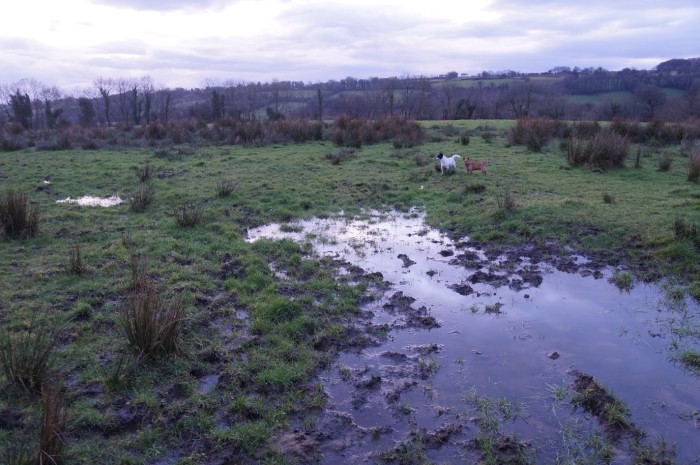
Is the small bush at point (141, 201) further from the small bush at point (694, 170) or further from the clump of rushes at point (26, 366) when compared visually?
the small bush at point (694, 170)

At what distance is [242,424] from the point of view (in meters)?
3.77

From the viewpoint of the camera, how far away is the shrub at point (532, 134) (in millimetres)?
17062

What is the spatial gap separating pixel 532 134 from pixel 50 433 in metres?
17.2

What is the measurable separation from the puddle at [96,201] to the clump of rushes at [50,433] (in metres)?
7.96

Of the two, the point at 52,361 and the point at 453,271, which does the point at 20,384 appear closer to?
the point at 52,361

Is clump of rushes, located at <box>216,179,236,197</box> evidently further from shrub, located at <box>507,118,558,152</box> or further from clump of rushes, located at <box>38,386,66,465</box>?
shrub, located at <box>507,118,558,152</box>

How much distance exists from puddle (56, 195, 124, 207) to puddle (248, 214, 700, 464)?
6209 millimetres

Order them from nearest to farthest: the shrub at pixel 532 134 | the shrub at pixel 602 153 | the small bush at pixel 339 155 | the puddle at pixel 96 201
A: the puddle at pixel 96 201 < the shrub at pixel 602 153 < the small bush at pixel 339 155 < the shrub at pixel 532 134

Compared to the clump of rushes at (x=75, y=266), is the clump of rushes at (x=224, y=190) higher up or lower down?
higher up

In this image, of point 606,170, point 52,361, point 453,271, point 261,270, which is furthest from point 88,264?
point 606,170

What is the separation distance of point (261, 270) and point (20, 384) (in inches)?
131

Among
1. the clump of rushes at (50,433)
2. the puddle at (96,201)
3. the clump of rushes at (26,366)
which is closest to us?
the clump of rushes at (50,433)

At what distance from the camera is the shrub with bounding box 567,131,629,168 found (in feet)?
43.5

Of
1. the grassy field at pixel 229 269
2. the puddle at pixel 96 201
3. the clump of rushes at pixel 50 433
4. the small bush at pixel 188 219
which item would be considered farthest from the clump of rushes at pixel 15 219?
the clump of rushes at pixel 50 433
